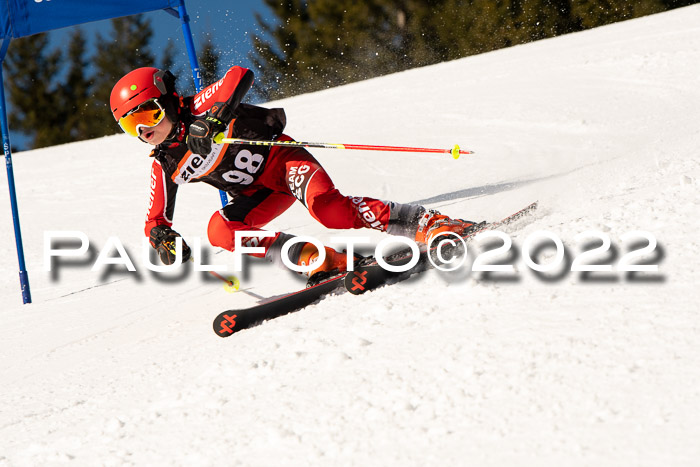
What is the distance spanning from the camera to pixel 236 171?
3.84 m

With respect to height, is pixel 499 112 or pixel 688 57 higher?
pixel 688 57

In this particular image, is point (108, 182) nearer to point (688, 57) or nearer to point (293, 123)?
point (293, 123)

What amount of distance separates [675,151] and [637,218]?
2362 millimetres

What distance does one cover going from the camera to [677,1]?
2331 centimetres

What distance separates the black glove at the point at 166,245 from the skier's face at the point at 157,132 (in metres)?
0.48

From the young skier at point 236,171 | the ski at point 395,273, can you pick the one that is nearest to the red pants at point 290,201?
the young skier at point 236,171

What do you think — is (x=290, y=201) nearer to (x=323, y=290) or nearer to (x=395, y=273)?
(x=323, y=290)

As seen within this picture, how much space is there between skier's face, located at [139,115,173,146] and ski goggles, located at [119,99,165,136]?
0.02 meters

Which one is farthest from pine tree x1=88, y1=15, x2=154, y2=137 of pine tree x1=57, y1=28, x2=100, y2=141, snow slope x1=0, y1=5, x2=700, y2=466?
snow slope x1=0, y1=5, x2=700, y2=466

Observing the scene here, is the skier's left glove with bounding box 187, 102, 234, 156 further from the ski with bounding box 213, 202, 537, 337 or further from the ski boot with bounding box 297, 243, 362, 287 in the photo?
the ski with bounding box 213, 202, 537, 337

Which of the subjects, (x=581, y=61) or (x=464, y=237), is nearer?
(x=464, y=237)

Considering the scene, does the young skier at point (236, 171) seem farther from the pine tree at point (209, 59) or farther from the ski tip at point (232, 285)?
the pine tree at point (209, 59)

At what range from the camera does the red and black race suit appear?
12.3ft

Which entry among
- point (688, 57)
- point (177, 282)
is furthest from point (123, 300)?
point (688, 57)
